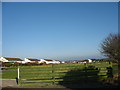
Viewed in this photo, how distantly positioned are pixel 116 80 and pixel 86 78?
186cm

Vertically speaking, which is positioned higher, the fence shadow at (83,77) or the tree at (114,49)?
the tree at (114,49)

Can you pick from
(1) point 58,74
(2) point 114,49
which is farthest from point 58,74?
(2) point 114,49

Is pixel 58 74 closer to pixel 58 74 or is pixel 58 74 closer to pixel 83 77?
pixel 58 74

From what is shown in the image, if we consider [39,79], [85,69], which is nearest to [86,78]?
[85,69]

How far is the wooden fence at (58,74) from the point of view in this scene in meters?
9.60

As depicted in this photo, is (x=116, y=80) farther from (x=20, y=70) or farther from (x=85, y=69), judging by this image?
(x=20, y=70)

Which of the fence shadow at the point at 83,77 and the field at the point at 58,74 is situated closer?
the field at the point at 58,74

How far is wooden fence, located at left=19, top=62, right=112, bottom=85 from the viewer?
960cm

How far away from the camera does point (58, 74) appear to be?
977 centimetres

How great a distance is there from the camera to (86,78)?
10.0m

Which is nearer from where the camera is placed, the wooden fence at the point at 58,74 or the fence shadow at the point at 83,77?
the wooden fence at the point at 58,74

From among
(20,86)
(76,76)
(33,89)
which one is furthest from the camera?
(76,76)

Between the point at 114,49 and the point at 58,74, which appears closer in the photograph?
the point at 58,74

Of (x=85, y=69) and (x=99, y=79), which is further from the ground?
(x=85, y=69)
